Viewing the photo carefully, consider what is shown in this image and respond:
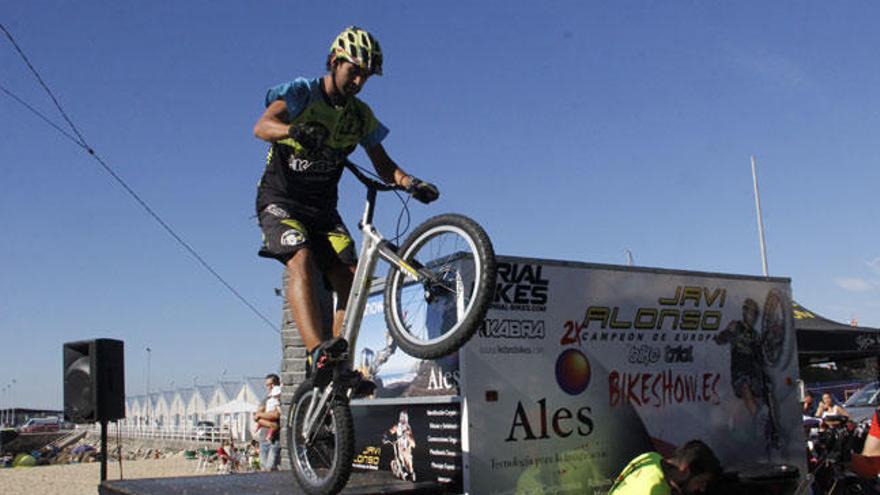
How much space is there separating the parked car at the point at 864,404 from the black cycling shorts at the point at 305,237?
11563mm

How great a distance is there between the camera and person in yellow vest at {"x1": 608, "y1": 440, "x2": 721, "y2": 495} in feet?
15.3

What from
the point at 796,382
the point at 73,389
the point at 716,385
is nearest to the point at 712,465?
the point at 716,385

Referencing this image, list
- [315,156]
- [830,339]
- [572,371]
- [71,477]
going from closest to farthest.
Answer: [315,156], [572,371], [830,339], [71,477]

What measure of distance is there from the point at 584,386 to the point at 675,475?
4.72ft

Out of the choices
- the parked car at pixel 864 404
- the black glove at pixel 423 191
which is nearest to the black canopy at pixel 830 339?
the parked car at pixel 864 404

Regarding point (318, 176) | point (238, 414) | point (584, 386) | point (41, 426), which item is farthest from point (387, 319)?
point (41, 426)

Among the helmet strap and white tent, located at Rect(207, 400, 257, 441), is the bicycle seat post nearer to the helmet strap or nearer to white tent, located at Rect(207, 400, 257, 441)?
the helmet strap

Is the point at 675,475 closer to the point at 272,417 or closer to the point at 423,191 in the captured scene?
the point at 423,191

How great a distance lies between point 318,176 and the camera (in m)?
4.54

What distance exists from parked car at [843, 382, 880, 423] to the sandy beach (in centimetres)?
1435

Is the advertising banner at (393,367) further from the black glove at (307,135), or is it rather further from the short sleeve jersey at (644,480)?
the black glove at (307,135)

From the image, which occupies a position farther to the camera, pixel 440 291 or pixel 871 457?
pixel 871 457

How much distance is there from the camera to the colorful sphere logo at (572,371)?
6020 millimetres

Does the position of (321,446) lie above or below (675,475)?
above
